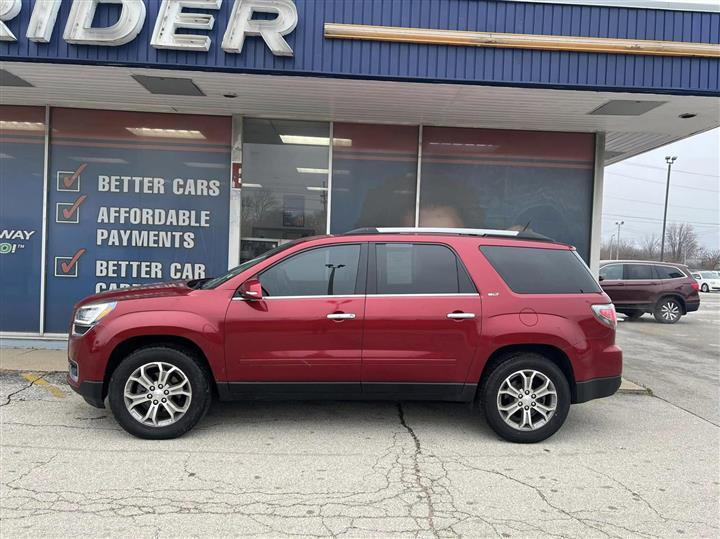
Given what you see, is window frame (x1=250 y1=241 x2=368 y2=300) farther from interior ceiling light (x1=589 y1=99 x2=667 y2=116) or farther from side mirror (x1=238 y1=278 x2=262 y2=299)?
interior ceiling light (x1=589 y1=99 x2=667 y2=116)

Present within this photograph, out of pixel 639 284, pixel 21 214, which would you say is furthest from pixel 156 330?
pixel 639 284

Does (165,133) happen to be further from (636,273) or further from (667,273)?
(667,273)

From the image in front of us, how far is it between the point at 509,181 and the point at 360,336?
518cm

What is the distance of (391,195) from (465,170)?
1275mm

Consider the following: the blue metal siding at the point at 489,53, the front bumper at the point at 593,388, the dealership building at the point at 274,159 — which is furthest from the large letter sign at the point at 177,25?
the front bumper at the point at 593,388

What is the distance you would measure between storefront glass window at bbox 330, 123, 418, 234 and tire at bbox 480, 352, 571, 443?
431 cm

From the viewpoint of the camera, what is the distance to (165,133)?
27.1 feet

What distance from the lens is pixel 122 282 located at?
27.1 feet

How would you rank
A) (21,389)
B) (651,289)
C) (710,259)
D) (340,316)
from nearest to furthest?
1. (340,316)
2. (21,389)
3. (651,289)
4. (710,259)

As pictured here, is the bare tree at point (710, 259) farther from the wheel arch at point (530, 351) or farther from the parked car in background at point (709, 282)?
the wheel arch at point (530, 351)

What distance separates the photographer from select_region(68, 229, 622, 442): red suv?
4434 mm

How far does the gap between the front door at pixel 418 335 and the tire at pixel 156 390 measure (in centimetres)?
147

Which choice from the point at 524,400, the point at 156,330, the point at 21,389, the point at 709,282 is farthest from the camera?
the point at 709,282

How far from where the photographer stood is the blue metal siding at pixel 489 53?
6.18m
